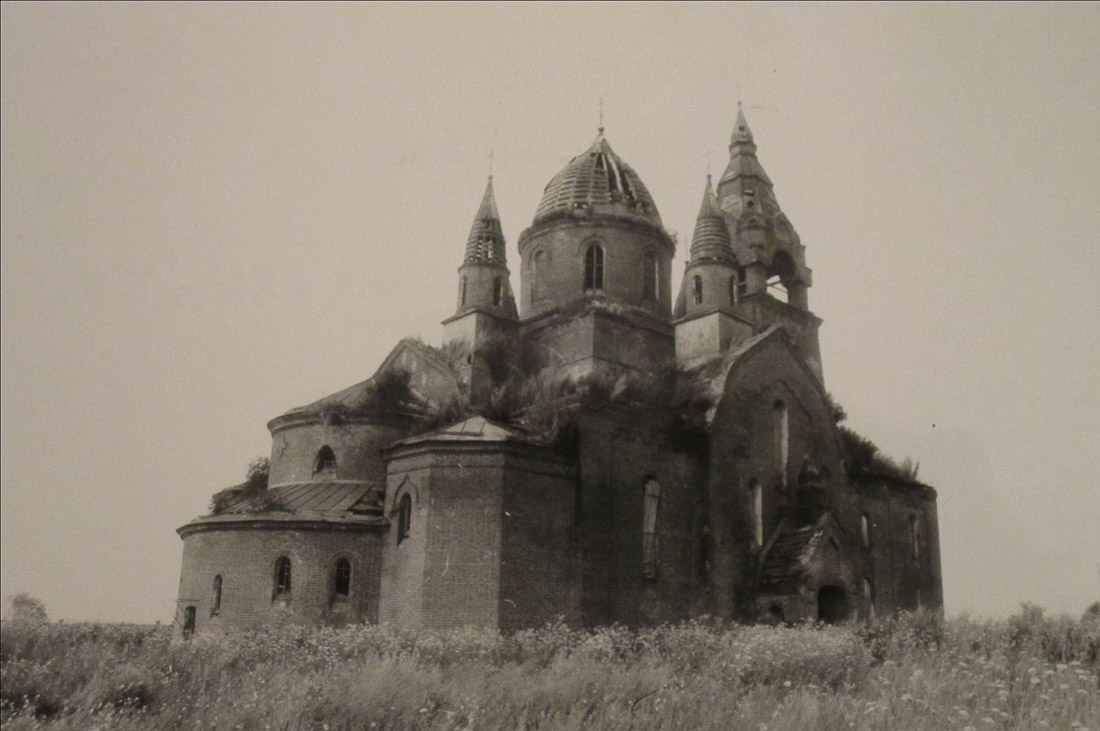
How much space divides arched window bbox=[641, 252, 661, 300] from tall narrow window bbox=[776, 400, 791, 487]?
4955 millimetres

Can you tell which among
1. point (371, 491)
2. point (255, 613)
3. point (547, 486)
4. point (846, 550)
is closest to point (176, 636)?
point (255, 613)

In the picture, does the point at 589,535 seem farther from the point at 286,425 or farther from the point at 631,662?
the point at 286,425

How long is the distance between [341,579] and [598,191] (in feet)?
43.3

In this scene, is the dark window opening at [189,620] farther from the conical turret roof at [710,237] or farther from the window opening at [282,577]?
the conical turret roof at [710,237]

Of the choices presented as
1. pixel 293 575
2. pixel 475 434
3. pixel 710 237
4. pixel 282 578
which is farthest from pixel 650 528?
pixel 710 237

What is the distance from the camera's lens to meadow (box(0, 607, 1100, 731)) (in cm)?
899

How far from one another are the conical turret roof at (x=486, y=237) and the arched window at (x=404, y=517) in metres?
7.99

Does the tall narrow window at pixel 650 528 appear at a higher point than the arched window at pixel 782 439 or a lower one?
lower

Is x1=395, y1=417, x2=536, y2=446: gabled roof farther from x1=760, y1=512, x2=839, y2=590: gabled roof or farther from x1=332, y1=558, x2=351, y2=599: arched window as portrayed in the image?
x1=760, y1=512, x2=839, y2=590: gabled roof

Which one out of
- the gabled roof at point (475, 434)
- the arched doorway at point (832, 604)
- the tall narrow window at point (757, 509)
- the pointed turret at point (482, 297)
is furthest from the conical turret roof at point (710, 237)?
the arched doorway at point (832, 604)

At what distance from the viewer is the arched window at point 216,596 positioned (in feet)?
67.9

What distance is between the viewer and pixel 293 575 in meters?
20.2

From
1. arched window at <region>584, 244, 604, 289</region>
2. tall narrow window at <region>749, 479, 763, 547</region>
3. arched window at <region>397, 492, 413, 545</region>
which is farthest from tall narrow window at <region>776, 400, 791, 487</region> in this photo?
arched window at <region>397, 492, 413, 545</region>

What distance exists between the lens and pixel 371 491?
72.7 ft
